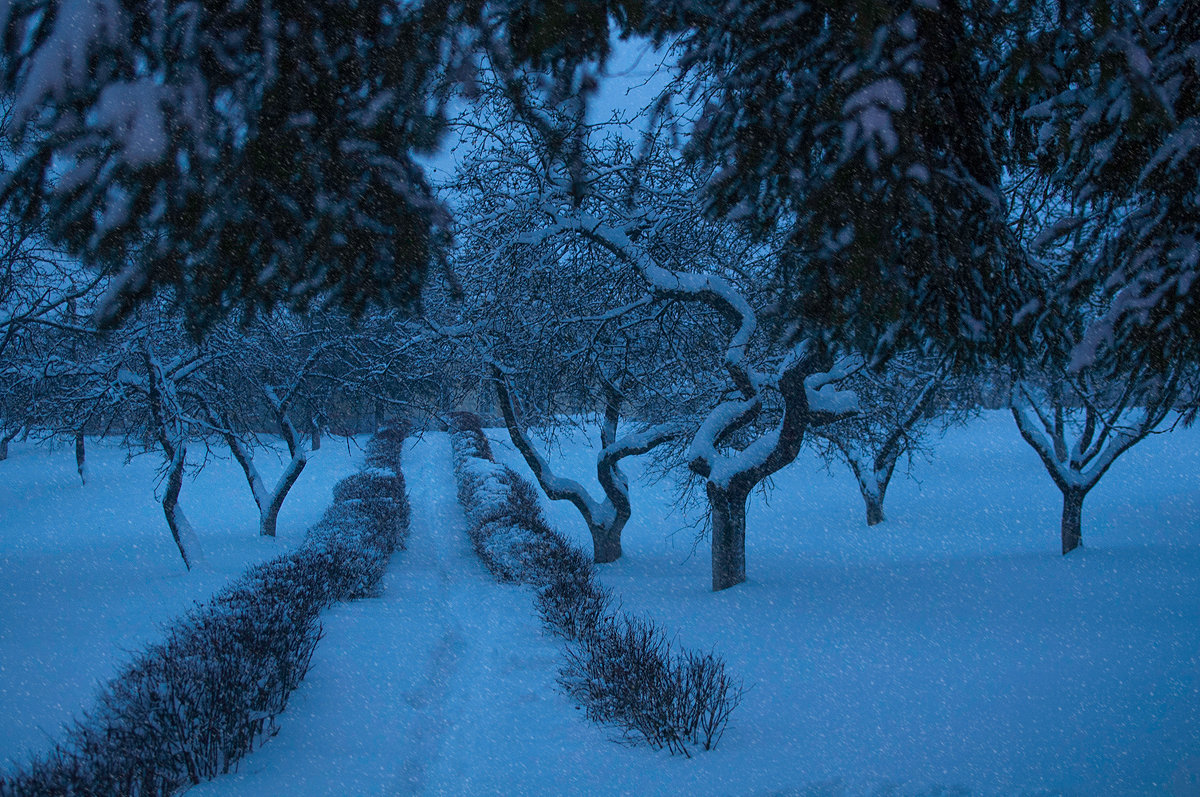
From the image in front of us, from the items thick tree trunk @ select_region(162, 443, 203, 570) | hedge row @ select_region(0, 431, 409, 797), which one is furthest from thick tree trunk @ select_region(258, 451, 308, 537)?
hedge row @ select_region(0, 431, 409, 797)

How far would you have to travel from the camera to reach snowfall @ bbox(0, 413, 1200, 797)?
14.5 ft

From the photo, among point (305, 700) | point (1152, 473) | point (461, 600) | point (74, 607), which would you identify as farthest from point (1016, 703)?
point (1152, 473)

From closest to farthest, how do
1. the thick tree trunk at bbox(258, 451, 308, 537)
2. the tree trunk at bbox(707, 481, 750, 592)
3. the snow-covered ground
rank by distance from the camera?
the snow-covered ground, the tree trunk at bbox(707, 481, 750, 592), the thick tree trunk at bbox(258, 451, 308, 537)

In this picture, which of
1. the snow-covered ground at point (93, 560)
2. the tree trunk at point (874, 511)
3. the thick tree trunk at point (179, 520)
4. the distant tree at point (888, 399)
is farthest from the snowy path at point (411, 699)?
the tree trunk at point (874, 511)

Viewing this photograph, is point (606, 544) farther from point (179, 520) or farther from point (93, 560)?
point (93, 560)

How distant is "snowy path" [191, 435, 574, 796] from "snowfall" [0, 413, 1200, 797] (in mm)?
Answer: 24

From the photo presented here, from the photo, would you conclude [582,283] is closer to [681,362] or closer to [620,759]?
[681,362]

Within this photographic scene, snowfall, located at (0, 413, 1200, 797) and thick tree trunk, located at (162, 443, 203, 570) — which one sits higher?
thick tree trunk, located at (162, 443, 203, 570)

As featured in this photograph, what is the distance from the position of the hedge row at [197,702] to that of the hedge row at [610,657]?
7.59ft

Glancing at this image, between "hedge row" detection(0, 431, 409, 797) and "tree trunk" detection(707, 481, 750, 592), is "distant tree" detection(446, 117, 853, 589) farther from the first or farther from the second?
"hedge row" detection(0, 431, 409, 797)

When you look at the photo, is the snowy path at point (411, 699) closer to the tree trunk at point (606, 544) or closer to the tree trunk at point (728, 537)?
the tree trunk at point (728, 537)

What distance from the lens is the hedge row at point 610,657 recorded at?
16.0ft

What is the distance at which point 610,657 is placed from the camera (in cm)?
571

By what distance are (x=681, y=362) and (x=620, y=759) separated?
597cm
